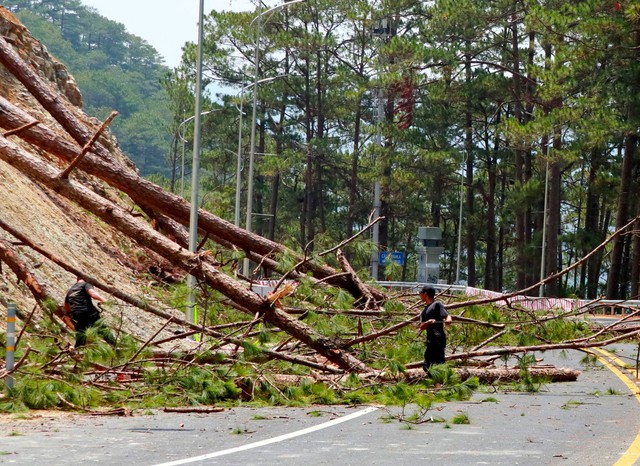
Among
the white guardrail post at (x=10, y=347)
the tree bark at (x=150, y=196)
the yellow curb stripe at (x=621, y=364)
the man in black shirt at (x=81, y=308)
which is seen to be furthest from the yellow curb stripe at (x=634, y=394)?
the man in black shirt at (x=81, y=308)

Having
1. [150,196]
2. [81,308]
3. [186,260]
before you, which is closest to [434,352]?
[186,260]

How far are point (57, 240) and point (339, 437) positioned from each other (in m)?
12.1

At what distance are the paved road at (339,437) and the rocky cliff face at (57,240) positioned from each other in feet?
17.0

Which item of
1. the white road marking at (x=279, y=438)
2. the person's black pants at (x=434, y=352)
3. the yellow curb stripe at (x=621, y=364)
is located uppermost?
the person's black pants at (x=434, y=352)

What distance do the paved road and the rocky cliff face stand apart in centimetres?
519

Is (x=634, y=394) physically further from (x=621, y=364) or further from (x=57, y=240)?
(x=57, y=240)

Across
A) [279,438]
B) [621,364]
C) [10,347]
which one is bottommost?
[279,438]

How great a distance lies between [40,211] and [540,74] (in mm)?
25608

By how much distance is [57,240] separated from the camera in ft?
71.8

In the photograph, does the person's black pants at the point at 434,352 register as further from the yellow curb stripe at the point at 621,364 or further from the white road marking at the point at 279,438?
the yellow curb stripe at the point at 621,364

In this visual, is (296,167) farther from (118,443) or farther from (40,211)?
(118,443)

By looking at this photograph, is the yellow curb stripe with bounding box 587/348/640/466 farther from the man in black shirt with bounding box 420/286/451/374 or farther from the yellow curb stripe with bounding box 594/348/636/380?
the man in black shirt with bounding box 420/286/451/374

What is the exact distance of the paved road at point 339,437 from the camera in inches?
372

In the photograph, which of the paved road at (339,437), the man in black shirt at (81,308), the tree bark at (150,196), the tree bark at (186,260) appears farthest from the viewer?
the tree bark at (150,196)
